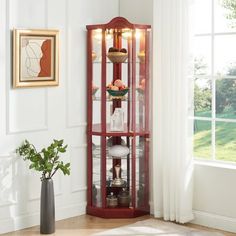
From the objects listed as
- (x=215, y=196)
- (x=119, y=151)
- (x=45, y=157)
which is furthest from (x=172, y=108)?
(x=45, y=157)

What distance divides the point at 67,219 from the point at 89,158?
25.5 inches

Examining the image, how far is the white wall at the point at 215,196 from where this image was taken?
5.34 m

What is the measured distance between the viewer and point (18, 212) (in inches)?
211

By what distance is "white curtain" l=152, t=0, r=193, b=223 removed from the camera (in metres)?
5.43

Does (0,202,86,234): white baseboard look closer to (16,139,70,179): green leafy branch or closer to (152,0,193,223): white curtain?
(16,139,70,179): green leafy branch

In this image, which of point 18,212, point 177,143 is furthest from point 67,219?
point 177,143

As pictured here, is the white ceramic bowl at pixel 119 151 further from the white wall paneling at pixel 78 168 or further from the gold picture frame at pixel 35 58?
the gold picture frame at pixel 35 58

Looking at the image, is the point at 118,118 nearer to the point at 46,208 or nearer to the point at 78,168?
the point at 78,168

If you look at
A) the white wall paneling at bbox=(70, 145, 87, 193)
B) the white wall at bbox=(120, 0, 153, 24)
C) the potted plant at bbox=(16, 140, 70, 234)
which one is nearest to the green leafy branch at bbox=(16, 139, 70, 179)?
the potted plant at bbox=(16, 140, 70, 234)

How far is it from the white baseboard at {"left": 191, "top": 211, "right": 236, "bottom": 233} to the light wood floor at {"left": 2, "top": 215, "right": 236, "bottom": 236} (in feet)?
0.24

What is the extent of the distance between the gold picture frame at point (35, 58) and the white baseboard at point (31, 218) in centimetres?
123

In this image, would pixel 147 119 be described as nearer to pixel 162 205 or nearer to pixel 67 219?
pixel 162 205

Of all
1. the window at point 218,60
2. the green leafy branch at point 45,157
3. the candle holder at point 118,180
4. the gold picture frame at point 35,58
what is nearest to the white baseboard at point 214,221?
the candle holder at point 118,180

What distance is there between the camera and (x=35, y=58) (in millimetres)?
5344
